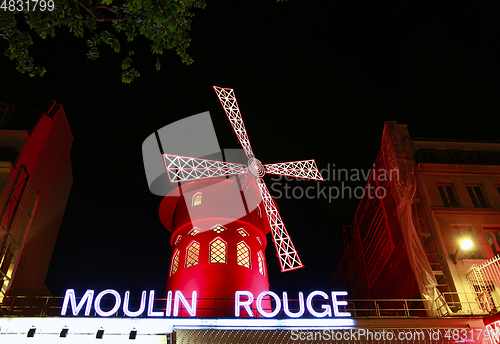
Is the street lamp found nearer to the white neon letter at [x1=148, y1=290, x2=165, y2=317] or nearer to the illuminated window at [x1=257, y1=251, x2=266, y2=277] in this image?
the illuminated window at [x1=257, y1=251, x2=266, y2=277]

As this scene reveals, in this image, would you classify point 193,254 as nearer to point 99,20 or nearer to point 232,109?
point 232,109

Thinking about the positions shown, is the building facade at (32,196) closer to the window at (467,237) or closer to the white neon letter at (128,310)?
the white neon letter at (128,310)

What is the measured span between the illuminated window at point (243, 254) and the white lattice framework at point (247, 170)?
109 centimetres

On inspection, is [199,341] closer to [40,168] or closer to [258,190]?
[258,190]

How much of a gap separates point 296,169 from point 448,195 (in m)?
6.00

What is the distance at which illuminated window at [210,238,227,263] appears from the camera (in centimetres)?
1241

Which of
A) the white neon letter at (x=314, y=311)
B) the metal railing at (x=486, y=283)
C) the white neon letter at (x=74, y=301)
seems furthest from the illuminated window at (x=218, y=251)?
the metal railing at (x=486, y=283)

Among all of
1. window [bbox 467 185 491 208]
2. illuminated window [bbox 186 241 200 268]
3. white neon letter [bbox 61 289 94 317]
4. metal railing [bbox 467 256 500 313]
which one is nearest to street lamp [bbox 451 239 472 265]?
metal railing [bbox 467 256 500 313]

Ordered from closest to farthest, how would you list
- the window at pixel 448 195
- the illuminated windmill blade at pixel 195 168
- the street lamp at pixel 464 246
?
the street lamp at pixel 464 246 < the window at pixel 448 195 < the illuminated windmill blade at pixel 195 168

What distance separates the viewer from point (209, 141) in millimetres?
15820

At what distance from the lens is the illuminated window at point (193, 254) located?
12.6 meters

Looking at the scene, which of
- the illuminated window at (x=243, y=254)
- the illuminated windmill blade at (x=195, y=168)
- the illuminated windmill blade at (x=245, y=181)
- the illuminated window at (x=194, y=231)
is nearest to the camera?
the illuminated window at (x=243, y=254)

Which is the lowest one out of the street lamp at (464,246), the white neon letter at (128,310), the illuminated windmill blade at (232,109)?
the white neon letter at (128,310)

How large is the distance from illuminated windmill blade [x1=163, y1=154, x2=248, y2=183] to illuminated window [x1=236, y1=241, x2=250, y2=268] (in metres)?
2.69
